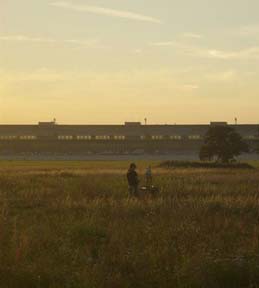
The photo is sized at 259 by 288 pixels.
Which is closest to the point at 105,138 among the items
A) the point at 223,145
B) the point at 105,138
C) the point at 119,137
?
the point at 105,138

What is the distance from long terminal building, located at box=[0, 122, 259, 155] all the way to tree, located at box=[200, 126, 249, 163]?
4629 centimetres

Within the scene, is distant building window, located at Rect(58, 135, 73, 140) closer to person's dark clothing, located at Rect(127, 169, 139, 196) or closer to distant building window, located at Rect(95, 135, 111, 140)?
distant building window, located at Rect(95, 135, 111, 140)

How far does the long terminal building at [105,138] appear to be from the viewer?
124250 millimetres

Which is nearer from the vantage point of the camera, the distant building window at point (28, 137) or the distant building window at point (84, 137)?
the distant building window at point (28, 137)

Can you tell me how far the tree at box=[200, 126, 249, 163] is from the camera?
232ft

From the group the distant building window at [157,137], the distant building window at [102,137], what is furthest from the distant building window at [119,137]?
the distant building window at [157,137]

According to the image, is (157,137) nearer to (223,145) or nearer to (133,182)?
(223,145)

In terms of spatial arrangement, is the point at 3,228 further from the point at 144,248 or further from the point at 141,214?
the point at 141,214

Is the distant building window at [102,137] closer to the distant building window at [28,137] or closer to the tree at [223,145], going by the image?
the distant building window at [28,137]

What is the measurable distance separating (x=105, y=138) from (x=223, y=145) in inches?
2498

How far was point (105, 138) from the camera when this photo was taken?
132 metres

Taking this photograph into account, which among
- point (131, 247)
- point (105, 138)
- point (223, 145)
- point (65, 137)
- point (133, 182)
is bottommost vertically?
point (131, 247)

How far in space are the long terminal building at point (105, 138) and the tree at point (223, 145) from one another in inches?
1822

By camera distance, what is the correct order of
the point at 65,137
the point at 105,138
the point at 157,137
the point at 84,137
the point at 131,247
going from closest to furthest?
1. the point at 131,247
2. the point at 157,137
3. the point at 105,138
4. the point at 84,137
5. the point at 65,137
